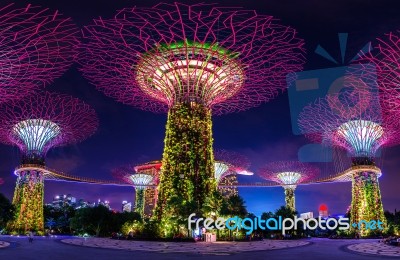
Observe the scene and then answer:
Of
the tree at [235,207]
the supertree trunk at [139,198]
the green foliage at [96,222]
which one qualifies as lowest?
the green foliage at [96,222]

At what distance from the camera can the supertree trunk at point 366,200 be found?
52.6 m

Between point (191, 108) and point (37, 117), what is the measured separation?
2620 cm

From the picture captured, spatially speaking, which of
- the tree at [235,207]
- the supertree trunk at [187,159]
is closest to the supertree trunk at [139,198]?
the tree at [235,207]

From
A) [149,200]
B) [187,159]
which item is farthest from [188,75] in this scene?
[149,200]

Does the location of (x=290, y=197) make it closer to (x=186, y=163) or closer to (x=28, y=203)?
(x=28, y=203)

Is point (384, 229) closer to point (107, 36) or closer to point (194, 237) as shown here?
point (194, 237)

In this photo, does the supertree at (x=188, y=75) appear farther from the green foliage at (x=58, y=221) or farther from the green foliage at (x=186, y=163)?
the green foliage at (x=58, y=221)

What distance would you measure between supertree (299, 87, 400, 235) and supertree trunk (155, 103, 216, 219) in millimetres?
18901

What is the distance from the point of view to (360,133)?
5384 cm

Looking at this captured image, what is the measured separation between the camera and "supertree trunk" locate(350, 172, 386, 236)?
52594mm

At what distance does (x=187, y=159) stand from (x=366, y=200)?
28.4 metres

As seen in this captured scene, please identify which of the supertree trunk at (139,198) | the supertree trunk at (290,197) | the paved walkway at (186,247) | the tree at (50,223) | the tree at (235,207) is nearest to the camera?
the paved walkway at (186,247)

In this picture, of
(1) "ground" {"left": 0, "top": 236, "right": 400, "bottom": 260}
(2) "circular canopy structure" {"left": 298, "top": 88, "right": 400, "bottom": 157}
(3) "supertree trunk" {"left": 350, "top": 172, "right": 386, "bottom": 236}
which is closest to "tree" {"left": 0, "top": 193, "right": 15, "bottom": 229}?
(1) "ground" {"left": 0, "top": 236, "right": 400, "bottom": 260}

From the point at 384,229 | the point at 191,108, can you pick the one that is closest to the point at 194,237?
the point at 191,108
